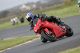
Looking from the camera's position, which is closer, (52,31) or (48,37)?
(48,37)

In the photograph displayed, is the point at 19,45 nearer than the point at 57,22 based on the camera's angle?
No

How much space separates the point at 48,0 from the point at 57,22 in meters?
111

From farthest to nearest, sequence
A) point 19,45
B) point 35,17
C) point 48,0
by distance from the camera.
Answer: point 48,0 → point 19,45 → point 35,17

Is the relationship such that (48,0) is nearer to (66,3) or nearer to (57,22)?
(66,3)

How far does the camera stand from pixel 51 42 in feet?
75.9

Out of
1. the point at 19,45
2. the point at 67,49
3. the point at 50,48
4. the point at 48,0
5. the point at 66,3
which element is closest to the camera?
the point at 67,49

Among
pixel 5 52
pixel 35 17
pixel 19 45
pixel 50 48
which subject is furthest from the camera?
pixel 19 45

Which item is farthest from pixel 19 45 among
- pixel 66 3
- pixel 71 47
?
pixel 66 3

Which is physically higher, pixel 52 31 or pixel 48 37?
pixel 52 31

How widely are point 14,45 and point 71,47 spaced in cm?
920

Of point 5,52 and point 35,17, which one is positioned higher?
point 35,17

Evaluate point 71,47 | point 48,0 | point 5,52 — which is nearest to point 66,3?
point 48,0

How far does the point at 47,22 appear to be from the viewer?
906 inches

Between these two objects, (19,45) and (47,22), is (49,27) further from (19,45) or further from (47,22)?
(19,45)
